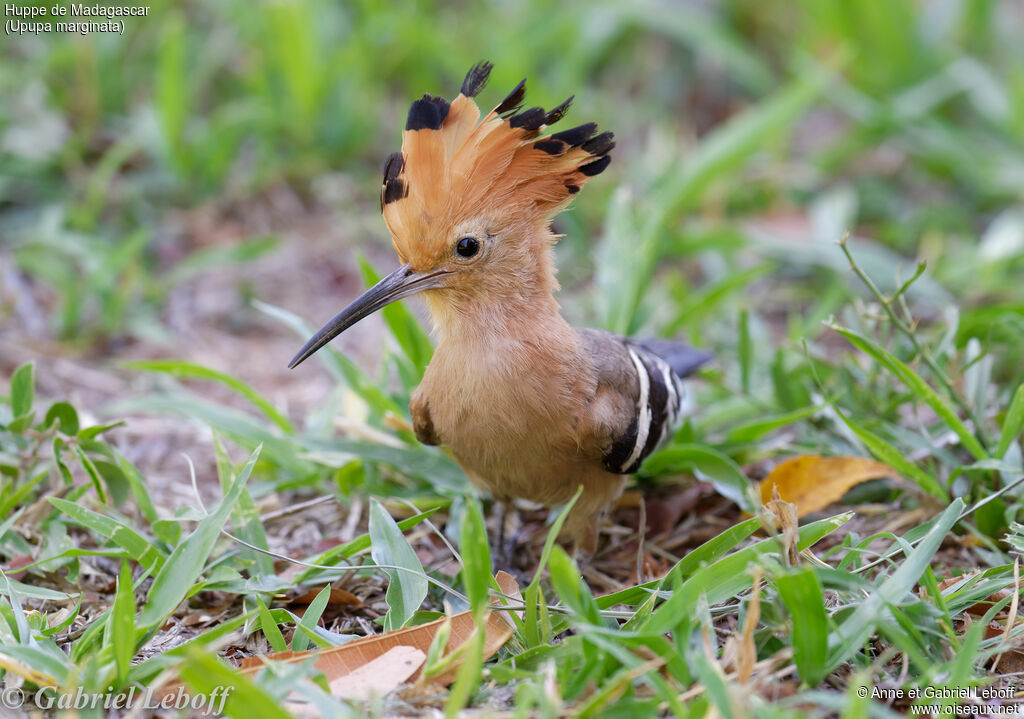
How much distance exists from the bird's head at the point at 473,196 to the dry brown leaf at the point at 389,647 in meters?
0.76

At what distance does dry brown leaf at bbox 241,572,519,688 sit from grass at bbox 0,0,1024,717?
66mm

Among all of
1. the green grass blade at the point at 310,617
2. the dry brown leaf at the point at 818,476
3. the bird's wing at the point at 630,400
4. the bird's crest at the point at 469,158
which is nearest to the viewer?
the green grass blade at the point at 310,617

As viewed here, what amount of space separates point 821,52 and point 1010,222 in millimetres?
1635

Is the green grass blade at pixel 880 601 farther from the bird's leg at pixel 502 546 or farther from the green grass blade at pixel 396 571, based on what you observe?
the bird's leg at pixel 502 546

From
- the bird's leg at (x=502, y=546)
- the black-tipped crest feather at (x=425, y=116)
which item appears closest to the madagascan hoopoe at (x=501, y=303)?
the black-tipped crest feather at (x=425, y=116)

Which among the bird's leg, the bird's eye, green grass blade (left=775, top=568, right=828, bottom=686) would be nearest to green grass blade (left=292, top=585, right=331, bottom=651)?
the bird's leg

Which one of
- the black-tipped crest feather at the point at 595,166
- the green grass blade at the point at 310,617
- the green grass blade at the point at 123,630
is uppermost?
the black-tipped crest feather at the point at 595,166

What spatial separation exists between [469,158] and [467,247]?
0.78 ft

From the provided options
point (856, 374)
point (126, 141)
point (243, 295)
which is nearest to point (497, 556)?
point (856, 374)

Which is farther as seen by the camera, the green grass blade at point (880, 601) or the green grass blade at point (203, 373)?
the green grass blade at point (203, 373)

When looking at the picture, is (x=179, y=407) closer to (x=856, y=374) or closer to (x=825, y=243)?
(x=856, y=374)

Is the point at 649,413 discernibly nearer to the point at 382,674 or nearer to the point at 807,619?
the point at 807,619

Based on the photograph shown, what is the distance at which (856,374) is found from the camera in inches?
128

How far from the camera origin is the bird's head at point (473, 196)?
2510 millimetres
